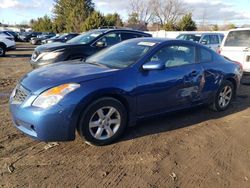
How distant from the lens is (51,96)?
414 centimetres

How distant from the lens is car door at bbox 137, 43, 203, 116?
4926mm

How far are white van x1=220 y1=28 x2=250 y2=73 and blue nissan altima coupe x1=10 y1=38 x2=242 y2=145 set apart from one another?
11.0ft

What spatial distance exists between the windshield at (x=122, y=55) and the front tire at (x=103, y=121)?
2.28 ft

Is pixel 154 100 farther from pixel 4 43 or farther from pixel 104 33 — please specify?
pixel 4 43

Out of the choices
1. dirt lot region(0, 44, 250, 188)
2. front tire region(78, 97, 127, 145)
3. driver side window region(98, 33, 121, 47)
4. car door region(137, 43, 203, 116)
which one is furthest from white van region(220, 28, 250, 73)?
front tire region(78, 97, 127, 145)

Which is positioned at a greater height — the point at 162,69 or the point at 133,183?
the point at 162,69

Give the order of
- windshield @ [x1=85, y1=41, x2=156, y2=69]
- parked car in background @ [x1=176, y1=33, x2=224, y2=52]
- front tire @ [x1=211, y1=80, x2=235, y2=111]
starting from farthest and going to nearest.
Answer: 1. parked car in background @ [x1=176, y1=33, x2=224, y2=52]
2. front tire @ [x1=211, y1=80, x2=235, y2=111]
3. windshield @ [x1=85, y1=41, x2=156, y2=69]

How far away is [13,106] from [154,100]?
210 centimetres

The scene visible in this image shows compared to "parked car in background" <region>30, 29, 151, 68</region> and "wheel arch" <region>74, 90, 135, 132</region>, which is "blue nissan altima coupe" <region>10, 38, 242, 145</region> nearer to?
"wheel arch" <region>74, 90, 135, 132</region>

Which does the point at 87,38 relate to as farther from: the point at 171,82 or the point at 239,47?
the point at 171,82

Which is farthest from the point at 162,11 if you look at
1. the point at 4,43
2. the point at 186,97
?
the point at 186,97

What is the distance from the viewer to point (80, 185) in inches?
139

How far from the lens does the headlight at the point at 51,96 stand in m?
4.11

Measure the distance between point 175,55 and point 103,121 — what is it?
1847 mm
